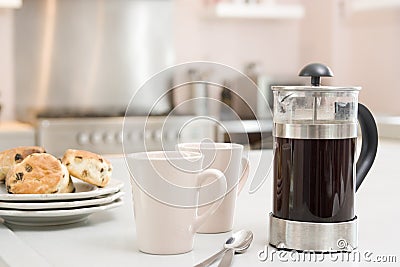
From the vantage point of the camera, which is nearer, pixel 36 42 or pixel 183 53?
→ pixel 36 42

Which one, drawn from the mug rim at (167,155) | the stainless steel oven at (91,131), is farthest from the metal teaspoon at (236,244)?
the stainless steel oven at (91,131)

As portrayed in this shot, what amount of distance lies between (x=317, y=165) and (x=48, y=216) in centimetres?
43

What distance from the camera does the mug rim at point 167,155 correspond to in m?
0.94

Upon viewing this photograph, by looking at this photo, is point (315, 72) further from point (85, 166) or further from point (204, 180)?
point (85, 166)

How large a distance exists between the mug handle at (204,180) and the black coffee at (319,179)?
0.09 meters

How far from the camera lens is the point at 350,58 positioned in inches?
178

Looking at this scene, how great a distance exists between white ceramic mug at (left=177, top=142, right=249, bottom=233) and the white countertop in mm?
17

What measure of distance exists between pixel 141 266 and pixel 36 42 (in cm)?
327

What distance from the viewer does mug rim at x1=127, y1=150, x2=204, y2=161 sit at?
0.94 meters

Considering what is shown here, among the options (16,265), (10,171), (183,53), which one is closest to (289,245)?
(16,265)

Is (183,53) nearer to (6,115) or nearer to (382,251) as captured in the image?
(6,115)

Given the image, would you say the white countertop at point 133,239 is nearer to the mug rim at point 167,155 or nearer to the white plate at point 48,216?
the white plate at point 48,216

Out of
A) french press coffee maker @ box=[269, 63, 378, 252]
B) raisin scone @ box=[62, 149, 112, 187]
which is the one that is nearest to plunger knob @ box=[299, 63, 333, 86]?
french press coffee maker @ box=[269, 63, 378, 252]

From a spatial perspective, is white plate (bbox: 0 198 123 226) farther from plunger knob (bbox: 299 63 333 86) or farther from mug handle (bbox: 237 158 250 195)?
plunger knob (bbox: 299 63 333 86)
